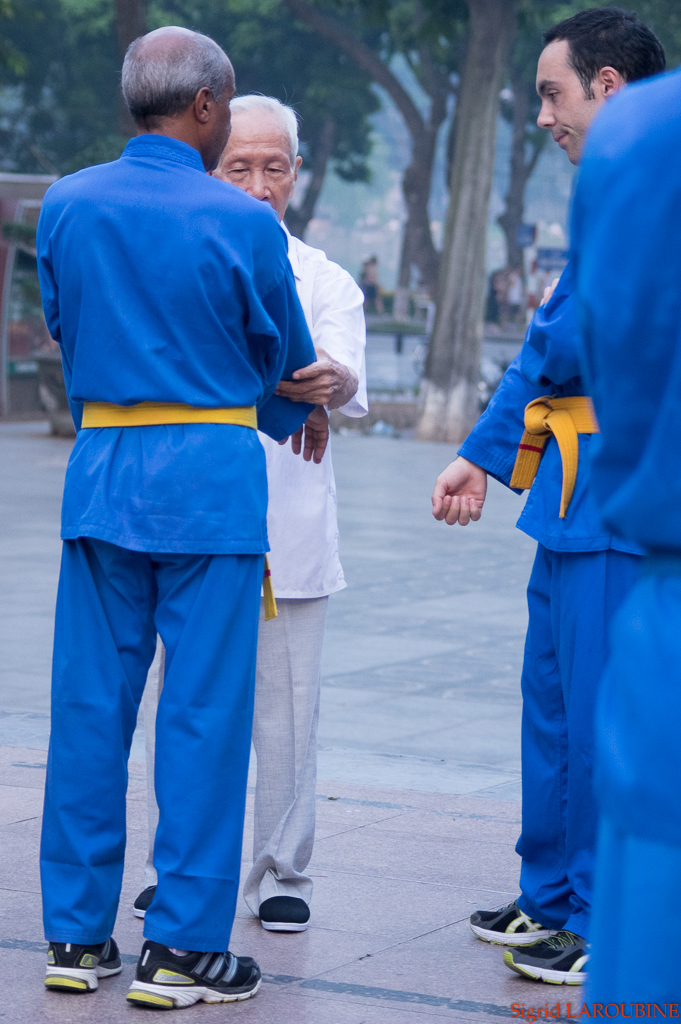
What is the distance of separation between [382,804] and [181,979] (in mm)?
1547

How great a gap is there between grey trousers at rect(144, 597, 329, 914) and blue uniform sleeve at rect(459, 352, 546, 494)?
0.54m

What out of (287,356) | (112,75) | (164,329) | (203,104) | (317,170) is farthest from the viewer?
(317,170)

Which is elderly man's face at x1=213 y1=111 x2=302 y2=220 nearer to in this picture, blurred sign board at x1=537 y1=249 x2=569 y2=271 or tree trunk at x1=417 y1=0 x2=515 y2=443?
tree trunk at x1=417 y1=0 x2=515 y2=443

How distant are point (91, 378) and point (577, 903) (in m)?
1.42

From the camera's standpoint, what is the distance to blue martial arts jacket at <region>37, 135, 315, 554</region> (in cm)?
269

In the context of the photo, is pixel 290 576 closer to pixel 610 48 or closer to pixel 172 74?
pixel 172 74

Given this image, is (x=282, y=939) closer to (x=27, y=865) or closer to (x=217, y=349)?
(x=27, y=865)

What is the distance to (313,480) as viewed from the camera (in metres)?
3.48

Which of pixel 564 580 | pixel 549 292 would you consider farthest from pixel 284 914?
pixel 549 292

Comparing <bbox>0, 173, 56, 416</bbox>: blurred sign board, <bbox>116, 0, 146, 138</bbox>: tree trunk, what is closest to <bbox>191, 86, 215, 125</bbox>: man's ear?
<bbox>0, 173, 56, 416</bbox>: blurred sign board

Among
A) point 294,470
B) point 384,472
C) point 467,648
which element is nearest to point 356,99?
point 384,472

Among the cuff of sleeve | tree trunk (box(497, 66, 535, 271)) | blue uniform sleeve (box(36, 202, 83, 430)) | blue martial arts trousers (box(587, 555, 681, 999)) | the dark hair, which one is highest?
tree trunk (box(497, 66, 535, 271))

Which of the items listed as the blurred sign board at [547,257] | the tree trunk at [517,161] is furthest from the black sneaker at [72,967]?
the tree trunk at [517,161]

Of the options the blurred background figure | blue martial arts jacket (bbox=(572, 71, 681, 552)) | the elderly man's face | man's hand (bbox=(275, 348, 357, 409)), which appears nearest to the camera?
blue martial arts jacket (bbox=(572, 71, 681, 552))
